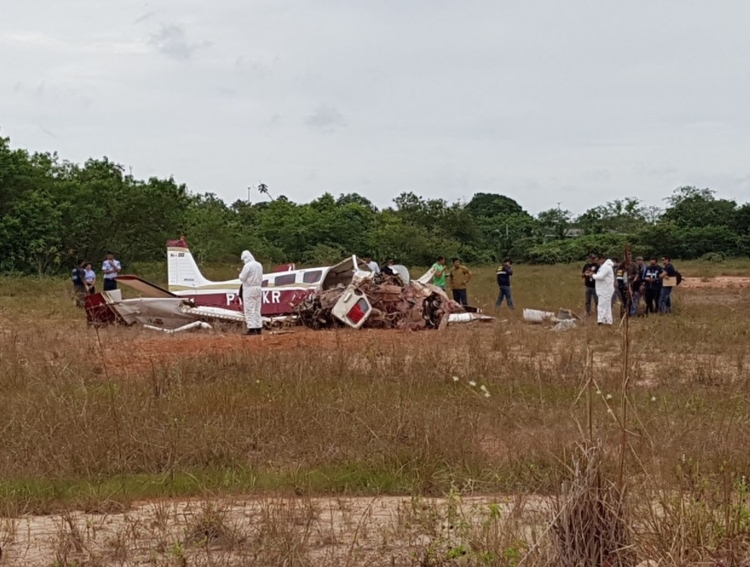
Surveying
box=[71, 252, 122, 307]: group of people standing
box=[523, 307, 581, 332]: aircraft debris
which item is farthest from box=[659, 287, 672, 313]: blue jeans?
box=[71, 252, 122, 307]: group of people standing

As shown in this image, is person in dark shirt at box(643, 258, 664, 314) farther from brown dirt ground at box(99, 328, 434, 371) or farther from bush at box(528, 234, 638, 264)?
bush at box(528, 234, 638, 264)

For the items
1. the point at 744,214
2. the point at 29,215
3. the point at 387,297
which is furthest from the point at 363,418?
the point at 744,214

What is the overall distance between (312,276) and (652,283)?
834 centimetres

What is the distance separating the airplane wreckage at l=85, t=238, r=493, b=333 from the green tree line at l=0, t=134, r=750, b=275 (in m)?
12.8

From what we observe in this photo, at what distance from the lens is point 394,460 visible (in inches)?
261

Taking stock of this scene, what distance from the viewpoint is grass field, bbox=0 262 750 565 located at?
178 inches

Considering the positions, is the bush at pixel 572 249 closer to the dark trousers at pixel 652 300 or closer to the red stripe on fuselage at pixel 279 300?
the dark trousers at pixel 652 300

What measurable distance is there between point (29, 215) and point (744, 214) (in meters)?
50.6

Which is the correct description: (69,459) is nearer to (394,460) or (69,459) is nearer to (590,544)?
(394,460)

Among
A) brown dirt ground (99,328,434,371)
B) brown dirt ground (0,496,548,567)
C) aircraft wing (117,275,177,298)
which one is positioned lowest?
brown dirt ground (0,496,548,567)

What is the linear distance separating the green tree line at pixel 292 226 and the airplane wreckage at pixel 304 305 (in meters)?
12.8

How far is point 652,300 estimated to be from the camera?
66.4 ft

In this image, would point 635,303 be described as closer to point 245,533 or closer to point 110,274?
point 110,274

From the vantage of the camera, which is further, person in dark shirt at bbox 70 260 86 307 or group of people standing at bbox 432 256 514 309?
person in dark shirt at bbox 70 260 86 307
